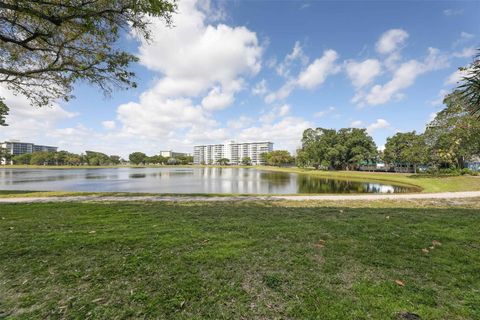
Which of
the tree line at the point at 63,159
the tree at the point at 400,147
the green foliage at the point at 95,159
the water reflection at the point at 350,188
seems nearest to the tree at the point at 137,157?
the tree line at the point at 63,159

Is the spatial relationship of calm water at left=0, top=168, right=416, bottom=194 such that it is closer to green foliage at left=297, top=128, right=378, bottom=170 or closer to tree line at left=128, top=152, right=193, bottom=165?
green foliage at left=297, top=128, right=378, bottom=170

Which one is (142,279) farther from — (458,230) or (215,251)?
(458,230)

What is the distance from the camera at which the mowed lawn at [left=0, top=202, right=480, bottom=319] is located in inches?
108

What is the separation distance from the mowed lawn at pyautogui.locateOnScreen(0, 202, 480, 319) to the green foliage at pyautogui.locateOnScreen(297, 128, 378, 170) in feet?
172

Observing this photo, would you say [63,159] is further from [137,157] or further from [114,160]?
[137,157]

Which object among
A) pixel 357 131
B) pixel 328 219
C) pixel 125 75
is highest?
pixel 357 131

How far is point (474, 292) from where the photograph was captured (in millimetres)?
3115

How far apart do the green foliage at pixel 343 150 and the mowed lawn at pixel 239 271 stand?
172 feet

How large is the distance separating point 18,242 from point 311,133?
7370 centimetres

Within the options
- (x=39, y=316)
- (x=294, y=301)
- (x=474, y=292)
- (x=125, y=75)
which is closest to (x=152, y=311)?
(x=39, y=316)

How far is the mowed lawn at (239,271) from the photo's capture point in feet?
9.04

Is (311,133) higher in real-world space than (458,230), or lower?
higher

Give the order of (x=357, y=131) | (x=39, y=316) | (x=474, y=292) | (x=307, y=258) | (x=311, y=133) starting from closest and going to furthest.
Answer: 1. (x=39, y=316)
2. (x=474, y=292)
3. (x=307, y=258)
4. (x=357, y=131)
5. (x=311, y=133)

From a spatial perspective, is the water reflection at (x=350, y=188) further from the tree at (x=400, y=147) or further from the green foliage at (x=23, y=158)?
the green foliage at (x=23, y=158)
